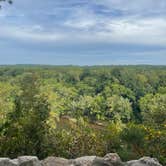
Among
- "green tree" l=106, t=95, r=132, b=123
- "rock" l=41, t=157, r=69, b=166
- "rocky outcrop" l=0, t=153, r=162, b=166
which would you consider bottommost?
"green tree" l=106, t=95, r=132, b=123

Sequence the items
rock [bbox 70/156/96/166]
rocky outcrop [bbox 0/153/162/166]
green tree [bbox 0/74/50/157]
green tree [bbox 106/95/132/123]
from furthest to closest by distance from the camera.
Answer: green tree [bbox 106/95/132/123]
green tree [bbox 0/74/50/157]
rock [bbox 70/156/96/166]
rocky outcrop [bbox 0/153/162/166]

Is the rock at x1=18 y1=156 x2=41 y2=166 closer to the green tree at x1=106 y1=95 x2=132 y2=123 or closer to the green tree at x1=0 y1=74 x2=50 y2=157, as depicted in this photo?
the green tree at x1=0 y1=74 x2=50 y2=157


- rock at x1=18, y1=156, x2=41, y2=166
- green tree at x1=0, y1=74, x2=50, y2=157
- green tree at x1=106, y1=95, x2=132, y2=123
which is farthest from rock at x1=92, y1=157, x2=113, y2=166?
green tree at x1=106, y1=95, x2=132, y2=123

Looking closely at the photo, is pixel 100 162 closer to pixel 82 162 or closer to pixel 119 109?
pixel 82 162

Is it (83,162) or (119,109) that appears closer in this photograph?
(83,162)

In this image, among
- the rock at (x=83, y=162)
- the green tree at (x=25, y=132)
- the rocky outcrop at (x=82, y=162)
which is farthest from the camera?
the green tree at (x=25, y=132)

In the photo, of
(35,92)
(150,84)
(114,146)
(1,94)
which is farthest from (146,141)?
(150,84)

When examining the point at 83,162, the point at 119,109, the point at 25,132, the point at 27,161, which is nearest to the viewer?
the point at 27,161

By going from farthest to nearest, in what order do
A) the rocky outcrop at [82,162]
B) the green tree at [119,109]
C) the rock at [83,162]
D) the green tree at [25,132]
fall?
the green tree at [119,109] → the green tree at [25,132] → the rock at [83,162] → the rocky outcrop at [82,162]

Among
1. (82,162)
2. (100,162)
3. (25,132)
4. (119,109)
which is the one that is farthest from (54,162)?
(119,109)

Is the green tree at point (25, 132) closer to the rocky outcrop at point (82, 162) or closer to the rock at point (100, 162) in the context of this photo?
the rocky outcrop at point (82, 162)

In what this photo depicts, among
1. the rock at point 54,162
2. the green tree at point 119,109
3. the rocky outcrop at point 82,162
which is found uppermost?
the rocky outcrop at point 82,162

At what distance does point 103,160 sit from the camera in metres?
7.56

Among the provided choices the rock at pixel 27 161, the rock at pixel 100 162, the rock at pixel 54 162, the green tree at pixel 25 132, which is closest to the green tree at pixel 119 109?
the green tree at pixel 25 132
